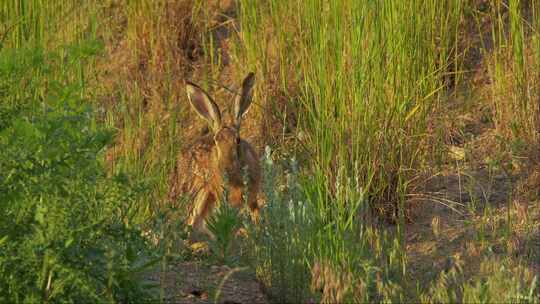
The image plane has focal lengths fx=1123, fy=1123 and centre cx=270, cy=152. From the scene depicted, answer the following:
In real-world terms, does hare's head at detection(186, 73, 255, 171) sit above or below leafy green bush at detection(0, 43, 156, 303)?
below

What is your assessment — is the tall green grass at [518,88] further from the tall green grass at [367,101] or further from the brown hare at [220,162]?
the brown hare at [220,162]

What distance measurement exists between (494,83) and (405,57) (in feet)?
2.94

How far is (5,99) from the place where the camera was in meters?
4.10

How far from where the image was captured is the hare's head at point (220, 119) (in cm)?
593

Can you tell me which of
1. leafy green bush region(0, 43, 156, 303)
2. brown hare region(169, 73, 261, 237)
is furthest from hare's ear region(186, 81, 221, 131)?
leafy green bush region(0, 43, 156, 303)

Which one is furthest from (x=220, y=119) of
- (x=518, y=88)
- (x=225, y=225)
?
(x=225, y=225)

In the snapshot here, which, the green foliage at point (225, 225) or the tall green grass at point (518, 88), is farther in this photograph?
the tall green grass at point (518, 88)

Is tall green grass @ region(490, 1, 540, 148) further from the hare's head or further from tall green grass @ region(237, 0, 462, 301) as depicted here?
the hare's head

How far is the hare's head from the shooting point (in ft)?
19.5

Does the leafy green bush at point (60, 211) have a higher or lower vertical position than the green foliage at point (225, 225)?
higher

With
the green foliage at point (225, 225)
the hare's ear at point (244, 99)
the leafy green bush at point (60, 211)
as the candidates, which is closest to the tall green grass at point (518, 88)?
the hare's ear at point (244, 99)

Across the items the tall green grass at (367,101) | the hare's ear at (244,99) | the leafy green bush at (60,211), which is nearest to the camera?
the leafy green bush at (60,211)

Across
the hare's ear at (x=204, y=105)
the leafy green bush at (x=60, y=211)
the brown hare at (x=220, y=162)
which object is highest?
the leafy green bush at (x=60, y=211)

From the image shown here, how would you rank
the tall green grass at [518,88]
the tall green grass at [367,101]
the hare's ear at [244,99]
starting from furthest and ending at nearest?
1. the tall green grass at [518,88]
2. the hare's ear at [244,99]
3. the tall green grass at [367,101]
